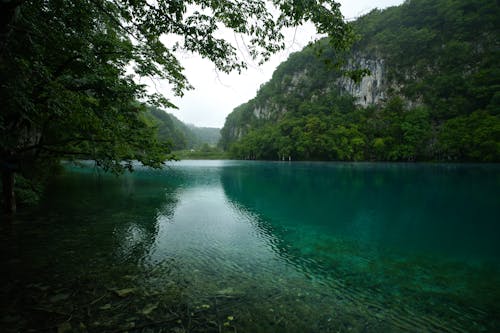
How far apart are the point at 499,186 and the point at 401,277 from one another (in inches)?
1168

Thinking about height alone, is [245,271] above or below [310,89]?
below

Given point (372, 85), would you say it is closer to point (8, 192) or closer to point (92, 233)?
point (92, 233)

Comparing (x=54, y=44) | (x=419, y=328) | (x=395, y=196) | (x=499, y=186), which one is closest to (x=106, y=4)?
(x=54, y=44)

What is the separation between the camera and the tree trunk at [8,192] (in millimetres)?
9966

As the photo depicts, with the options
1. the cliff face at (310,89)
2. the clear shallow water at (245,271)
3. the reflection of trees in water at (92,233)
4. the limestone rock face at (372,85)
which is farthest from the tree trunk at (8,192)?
the limestone rock face at (372,85)

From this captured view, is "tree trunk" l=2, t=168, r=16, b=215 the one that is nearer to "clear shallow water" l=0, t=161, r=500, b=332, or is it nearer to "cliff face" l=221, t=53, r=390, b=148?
"clear shallow water" l=0, t=161, r=500, b=332

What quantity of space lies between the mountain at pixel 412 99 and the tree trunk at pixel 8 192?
264 ft

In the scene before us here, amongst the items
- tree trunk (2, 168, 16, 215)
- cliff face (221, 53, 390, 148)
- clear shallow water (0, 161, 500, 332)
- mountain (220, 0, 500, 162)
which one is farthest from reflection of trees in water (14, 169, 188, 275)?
cliff face (221, 53, 390, 148)

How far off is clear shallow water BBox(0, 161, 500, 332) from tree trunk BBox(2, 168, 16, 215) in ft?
2.91

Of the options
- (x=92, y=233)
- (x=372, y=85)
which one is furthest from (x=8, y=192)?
(x=372, y=85)

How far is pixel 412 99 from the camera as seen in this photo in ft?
322

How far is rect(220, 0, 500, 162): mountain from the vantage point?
2869 inches

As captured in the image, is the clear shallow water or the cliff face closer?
the clear shallow water

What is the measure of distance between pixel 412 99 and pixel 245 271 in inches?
4620
